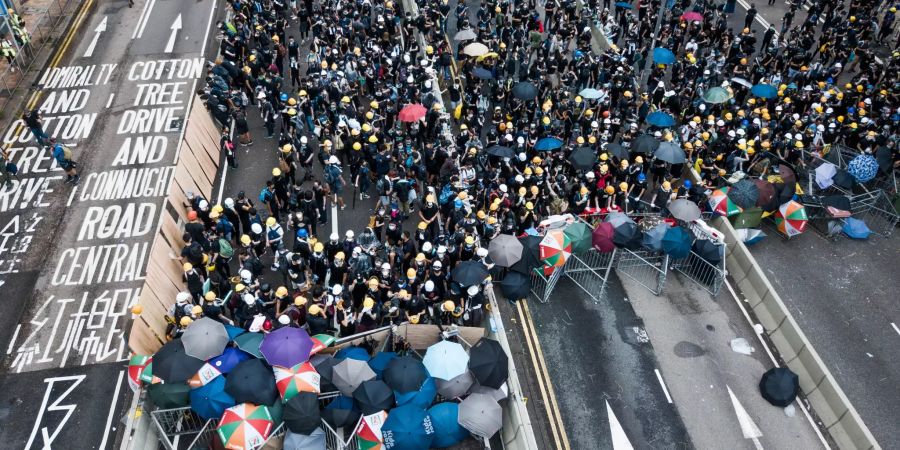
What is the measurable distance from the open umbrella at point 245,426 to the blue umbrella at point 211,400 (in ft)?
0.78

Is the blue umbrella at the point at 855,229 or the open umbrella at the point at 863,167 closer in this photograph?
the open umbrella at the point at 863,167

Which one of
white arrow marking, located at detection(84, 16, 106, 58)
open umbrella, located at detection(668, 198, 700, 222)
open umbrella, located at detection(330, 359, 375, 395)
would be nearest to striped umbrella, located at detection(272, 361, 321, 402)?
open umbrella, located at detection(330, 359, 375, 395)

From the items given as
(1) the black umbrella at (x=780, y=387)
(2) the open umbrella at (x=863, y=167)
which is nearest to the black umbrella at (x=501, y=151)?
(1) the black umbrella at (x=780, y=387)

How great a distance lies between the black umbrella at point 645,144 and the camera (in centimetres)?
2008

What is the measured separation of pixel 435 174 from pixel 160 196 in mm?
8566

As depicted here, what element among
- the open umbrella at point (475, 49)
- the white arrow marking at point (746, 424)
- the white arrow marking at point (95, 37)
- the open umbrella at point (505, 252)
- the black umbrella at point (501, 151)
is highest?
the open umbrella at point (475, 49)

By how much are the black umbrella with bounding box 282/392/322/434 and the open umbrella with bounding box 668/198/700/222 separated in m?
10.9

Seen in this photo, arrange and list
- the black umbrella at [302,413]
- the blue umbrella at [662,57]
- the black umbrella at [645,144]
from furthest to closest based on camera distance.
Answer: the blue umbrella at [662,57] → the black umbrella at [645,144] → the black umbrella at [302,413]

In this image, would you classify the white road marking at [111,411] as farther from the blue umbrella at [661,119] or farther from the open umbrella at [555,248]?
the blue umbrella at [661,119]

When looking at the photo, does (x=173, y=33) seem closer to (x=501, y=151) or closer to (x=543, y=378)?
(x=501, y=151)

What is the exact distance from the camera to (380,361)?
1415 centimetres

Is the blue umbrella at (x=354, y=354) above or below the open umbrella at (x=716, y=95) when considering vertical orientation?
below

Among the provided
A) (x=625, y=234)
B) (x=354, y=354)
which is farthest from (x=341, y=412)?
(x=625, y=234)

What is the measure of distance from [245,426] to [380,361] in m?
2.93
